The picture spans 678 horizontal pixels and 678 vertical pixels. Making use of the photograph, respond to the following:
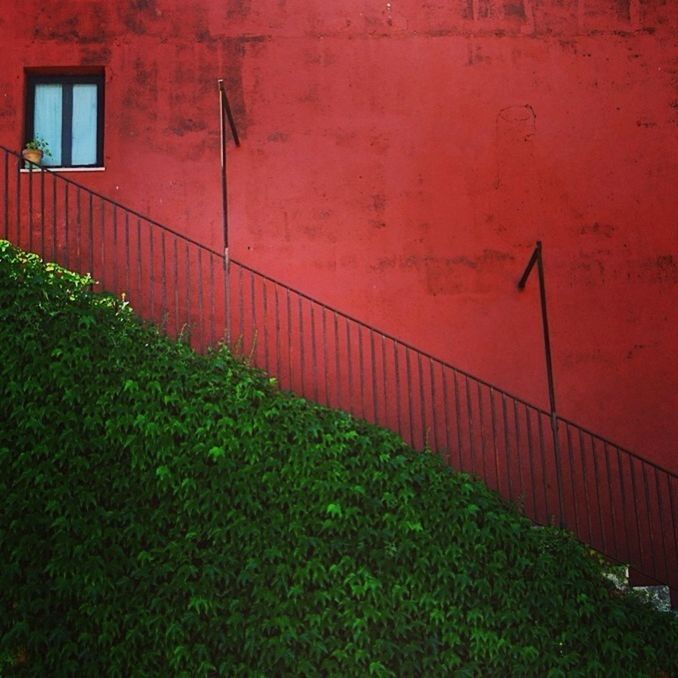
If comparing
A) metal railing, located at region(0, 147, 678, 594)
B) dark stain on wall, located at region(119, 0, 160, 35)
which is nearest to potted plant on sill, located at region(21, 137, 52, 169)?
metal railing, located at region(0, 147, 678, 594)

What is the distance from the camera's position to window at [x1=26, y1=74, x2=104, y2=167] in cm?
1156

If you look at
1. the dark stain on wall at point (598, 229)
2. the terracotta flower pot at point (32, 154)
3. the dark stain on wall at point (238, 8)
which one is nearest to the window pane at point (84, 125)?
the terracotta flower pot at point (32, 154)

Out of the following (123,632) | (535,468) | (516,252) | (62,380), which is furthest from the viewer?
(516,252)

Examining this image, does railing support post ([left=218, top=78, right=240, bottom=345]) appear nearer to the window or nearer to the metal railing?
the metal railing

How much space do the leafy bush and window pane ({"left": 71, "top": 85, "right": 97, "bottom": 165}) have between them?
3.17m

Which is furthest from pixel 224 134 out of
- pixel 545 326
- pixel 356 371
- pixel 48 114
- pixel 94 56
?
pixel 545 326

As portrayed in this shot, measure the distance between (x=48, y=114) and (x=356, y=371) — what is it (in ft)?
14.8

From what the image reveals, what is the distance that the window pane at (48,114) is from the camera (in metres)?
11.6

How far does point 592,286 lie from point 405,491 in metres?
3.90

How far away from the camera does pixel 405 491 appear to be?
8430mm

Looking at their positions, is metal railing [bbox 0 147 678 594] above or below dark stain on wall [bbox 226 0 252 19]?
below

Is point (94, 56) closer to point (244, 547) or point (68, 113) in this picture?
point (68, 113)

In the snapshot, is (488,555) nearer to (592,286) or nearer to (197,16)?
(592,286)

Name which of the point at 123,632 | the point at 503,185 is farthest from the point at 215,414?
the point at 503,185
